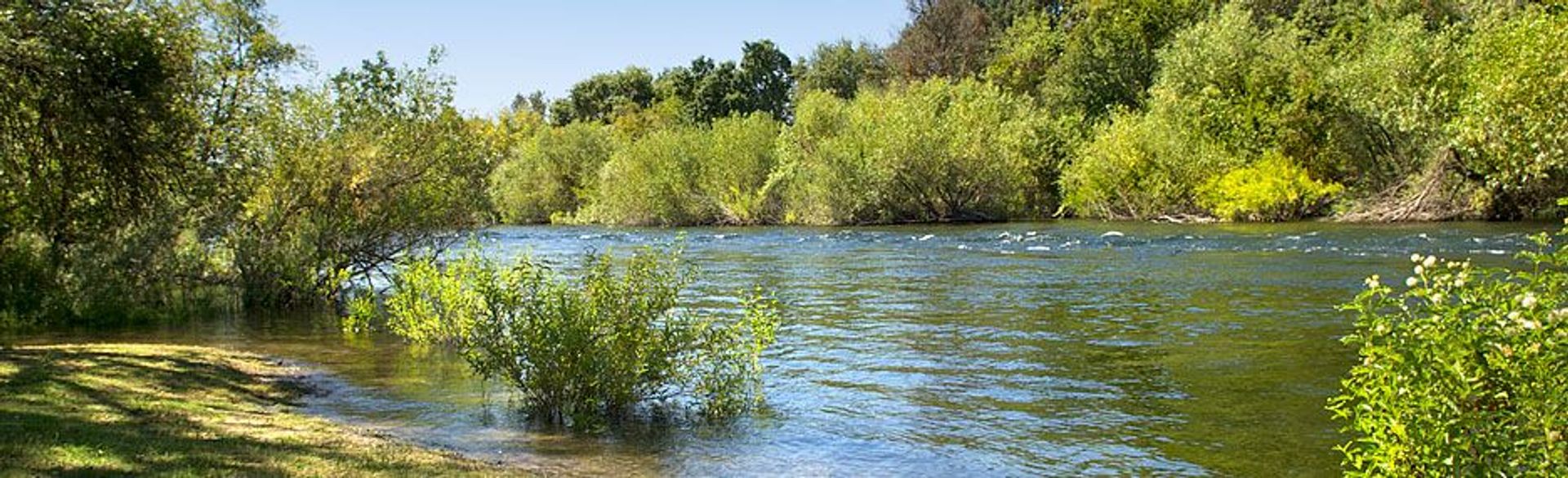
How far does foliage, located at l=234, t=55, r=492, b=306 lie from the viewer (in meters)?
24.0

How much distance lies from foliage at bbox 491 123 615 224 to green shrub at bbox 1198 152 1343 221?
5373cm

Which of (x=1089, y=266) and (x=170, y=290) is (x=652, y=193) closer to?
(x=1089, y=266)

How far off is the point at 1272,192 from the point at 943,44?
2152 inches

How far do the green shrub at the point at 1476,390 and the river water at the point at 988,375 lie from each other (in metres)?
4.08

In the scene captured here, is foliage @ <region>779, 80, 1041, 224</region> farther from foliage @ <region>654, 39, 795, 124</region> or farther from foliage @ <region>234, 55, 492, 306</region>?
foliage @ <region>654, 39, 795, 124</region>

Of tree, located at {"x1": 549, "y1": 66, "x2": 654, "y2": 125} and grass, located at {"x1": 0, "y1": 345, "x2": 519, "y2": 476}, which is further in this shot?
tree, located at {"x1": 549, "y1": 66, "x2": 654, "y2": 125}

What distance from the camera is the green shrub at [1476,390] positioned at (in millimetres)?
5969

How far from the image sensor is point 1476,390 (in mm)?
6156

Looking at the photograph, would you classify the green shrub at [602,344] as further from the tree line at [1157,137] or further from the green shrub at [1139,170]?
the green shrub at [1139,170]

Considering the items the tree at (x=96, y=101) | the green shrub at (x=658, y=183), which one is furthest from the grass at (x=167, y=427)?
the green shrub at (x=658, y=183)

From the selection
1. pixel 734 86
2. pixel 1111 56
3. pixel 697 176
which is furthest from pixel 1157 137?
pixel 734 86

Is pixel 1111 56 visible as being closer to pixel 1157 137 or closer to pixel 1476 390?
pixel 1157 137

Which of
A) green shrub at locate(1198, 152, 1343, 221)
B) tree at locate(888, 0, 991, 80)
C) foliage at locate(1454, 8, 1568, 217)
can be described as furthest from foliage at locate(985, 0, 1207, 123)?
foliage at locate(1454, 8, 1568, 217)

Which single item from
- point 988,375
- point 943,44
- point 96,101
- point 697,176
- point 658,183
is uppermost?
point 943,44
